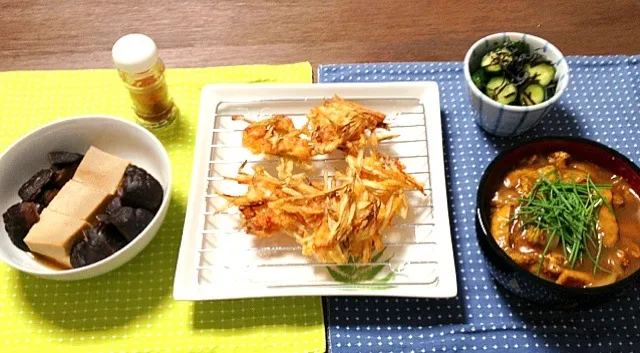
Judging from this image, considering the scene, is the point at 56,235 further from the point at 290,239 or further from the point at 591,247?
the point at 591,247

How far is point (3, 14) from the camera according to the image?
1.71 metres

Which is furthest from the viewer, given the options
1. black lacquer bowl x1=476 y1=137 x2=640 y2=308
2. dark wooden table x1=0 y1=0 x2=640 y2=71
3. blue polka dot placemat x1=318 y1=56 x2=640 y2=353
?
dark wooden table x1=0 y1=0 x2=640 y2=71

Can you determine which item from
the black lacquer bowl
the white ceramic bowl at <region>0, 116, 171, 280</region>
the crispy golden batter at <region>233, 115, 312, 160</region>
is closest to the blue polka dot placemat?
the black lacquer bowl

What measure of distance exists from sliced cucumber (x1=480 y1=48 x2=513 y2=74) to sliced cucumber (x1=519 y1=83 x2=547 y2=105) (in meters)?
0.07

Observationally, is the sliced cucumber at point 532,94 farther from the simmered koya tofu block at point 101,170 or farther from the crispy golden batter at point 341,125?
the simmered koya tofu block at point 101,170

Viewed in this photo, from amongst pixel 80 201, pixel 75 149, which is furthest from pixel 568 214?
pixel 75 149

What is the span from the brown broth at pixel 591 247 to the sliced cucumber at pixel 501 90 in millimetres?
162

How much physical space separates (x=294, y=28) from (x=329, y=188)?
60cm

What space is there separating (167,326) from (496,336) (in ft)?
2.07

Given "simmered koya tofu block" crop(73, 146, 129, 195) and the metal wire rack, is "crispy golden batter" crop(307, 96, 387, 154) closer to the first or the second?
the metal wire rack

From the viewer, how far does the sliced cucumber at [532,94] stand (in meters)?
1.34

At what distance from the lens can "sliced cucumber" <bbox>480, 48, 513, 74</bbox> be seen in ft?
4.48

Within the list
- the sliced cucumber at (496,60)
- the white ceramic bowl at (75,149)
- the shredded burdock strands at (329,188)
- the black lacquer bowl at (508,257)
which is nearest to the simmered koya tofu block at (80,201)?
the white ceramic bowl at (75,149)

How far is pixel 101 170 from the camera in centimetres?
129
